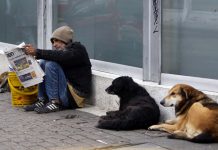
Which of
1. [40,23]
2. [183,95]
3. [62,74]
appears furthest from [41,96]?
[183,95]

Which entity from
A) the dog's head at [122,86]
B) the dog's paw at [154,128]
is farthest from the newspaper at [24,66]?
the dog's paw at [154,128]

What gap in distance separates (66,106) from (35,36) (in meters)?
2.76

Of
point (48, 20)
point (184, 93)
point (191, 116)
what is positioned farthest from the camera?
point (48, 20)

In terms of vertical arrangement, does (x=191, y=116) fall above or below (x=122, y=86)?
below

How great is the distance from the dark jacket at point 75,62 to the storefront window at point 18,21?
8.49 feet

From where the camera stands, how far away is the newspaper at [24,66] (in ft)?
26.8

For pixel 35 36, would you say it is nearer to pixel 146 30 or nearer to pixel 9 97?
pixel 9 97

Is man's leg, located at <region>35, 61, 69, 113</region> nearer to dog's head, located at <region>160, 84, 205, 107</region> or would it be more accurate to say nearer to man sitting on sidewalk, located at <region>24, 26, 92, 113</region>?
man sitting on sidewalk, located at <region>24, 26, 92, 113</region>

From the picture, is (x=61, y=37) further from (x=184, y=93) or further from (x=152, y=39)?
(x=184, y=93)

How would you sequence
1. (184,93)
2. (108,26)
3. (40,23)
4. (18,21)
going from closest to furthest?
(184,93)
(108,26)
(40,23)
(18,21)

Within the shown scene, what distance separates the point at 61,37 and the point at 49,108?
107 cm

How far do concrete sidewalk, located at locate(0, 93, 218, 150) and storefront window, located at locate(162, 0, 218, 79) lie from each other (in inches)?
42.2

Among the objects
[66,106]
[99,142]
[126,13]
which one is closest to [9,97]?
[66,106]

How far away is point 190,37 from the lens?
7359 mm
